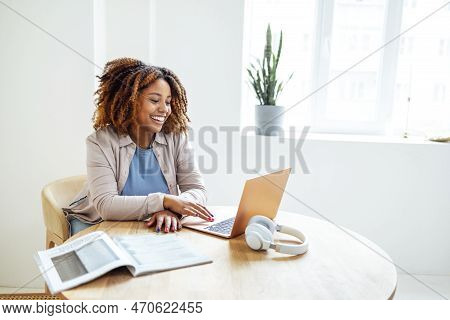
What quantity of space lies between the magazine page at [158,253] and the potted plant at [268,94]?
1295 millimetres

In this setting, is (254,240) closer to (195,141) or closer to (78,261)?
(78,261)

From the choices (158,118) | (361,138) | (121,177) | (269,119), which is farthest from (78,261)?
(361,138)

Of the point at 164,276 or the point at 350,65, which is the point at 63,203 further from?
the point at 350,65

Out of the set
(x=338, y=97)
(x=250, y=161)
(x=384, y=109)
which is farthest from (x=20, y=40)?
(x=384, y=109)

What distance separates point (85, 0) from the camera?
2.13 metres

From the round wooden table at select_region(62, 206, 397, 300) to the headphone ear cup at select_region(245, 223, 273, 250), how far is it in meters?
0.02

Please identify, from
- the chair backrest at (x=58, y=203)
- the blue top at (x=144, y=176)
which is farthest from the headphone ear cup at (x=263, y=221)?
the chair backrest at (x=58, y=203)

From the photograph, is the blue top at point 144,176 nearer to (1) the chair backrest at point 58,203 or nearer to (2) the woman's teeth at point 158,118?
(2) the woman's teeth at point 158,118

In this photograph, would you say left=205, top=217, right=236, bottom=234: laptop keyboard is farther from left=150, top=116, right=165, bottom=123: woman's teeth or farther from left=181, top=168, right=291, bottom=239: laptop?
left=150, top=116, right=165, bottom=123: woman's teeth

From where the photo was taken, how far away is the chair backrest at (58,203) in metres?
1.64

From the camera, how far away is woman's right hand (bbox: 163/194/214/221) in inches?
57.7

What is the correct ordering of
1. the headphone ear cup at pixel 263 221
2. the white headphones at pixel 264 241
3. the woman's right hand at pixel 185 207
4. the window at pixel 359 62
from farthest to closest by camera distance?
the window at pixel 359 62 < the woman's right hand at pixel 185 207 < the headphone ear cup at pixel 263 221 < the white headphones at pixel 264 241

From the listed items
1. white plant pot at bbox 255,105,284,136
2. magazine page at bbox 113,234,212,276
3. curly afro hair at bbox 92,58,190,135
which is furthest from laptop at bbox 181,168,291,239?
white plant pot at bbox 255,105,284,136

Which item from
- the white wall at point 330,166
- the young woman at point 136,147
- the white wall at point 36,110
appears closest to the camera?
the young woman at point 136,147
